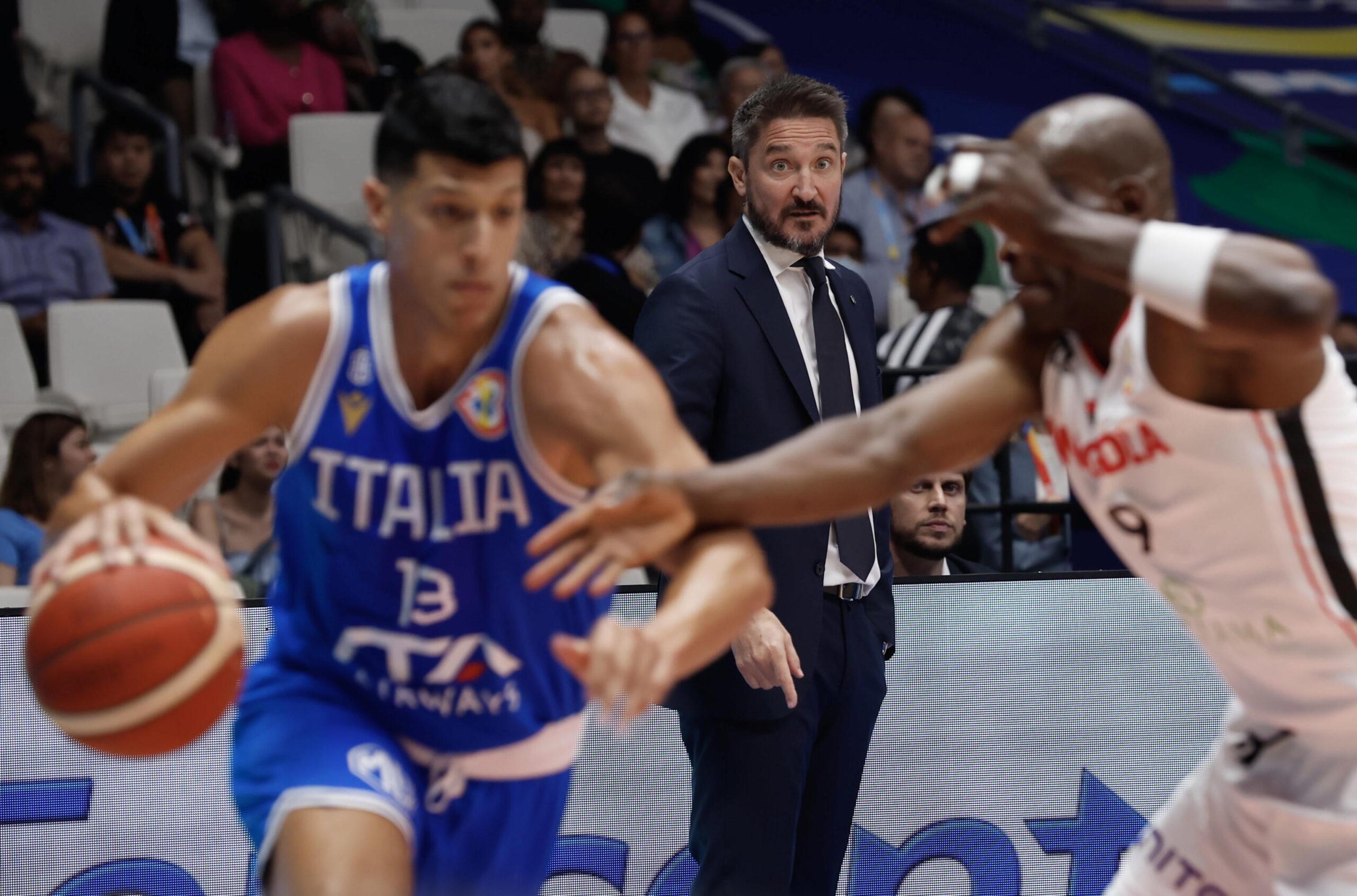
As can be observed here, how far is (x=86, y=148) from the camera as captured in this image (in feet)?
30.8

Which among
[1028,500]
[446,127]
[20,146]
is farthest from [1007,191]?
[20,146]

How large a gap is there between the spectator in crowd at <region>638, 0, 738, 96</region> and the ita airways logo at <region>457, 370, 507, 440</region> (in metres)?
7.90

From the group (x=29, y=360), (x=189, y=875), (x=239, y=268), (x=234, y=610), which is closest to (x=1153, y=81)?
(x=239, y=268)

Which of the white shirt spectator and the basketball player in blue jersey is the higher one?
the basketball player in blue jersey

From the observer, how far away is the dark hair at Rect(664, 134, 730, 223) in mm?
8328

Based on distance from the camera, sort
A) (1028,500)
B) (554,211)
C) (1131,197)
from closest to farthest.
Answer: (1131,197), (1028,500), (554,211)

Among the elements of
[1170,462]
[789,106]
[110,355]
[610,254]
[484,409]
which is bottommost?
[110,355]

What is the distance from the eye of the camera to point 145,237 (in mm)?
8508

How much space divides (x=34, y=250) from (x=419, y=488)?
574 centimetres

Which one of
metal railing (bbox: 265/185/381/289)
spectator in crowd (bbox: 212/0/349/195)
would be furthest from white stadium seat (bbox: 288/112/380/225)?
metal railing (bbox: 265/185/381/289)

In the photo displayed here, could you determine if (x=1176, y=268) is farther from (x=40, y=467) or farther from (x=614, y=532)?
(x=40, y=467)

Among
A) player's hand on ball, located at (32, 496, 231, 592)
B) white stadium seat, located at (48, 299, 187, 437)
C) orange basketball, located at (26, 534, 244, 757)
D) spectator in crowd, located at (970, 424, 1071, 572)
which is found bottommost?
white stadium seat, located at (48, 299, 187, 437)

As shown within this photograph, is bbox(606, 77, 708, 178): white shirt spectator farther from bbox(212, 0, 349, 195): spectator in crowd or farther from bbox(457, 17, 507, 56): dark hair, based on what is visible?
bbox(212, 0, 349, 195): spectator in crowd

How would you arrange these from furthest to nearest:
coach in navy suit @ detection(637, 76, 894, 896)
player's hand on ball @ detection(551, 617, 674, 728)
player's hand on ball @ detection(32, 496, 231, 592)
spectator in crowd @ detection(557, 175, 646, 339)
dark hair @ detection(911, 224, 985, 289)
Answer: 1. dark hair @ detection(911, 224, 985, 289)
2. spectator in crowd @ detection(557, 175, 646, 339)
3. coach in navy suit @ detection(637, 76, 894, 896)
4. player's hand on ball @ detection(32, 496, 231, 592)
5. player's hand on ball @ detection(551, 617, 674, 728)
